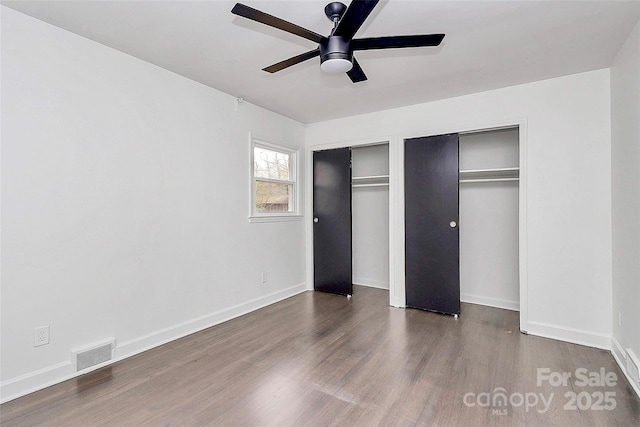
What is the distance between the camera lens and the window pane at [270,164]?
4.05 m

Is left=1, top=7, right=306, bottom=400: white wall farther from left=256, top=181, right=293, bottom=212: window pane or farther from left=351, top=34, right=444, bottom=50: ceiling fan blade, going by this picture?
left=351, top=34, right=444, bottom=50: ceiling fan blade

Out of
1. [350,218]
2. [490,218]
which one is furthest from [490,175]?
[350,218]

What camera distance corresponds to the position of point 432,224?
12.1 feet

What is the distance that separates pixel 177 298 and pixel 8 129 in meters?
1.82

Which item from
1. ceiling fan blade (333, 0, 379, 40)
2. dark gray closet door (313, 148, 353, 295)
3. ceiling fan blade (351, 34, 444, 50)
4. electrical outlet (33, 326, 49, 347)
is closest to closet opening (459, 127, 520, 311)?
dark gray closet door (313, 148, 353, 295)

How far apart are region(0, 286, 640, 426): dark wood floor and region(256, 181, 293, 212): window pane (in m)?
1.54

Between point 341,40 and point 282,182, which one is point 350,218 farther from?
point 341,40

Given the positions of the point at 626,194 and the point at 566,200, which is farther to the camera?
the point at 566,200

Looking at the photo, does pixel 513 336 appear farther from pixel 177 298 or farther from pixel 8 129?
pixel 8 129

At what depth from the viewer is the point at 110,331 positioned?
2.55 m

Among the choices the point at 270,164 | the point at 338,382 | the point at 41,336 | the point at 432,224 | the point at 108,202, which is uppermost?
A: the point at 270,164

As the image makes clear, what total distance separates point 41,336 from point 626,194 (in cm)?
442

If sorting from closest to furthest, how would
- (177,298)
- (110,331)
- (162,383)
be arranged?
(162,383)
(110,331)
(177,298)

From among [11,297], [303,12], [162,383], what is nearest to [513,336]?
[162,383]
